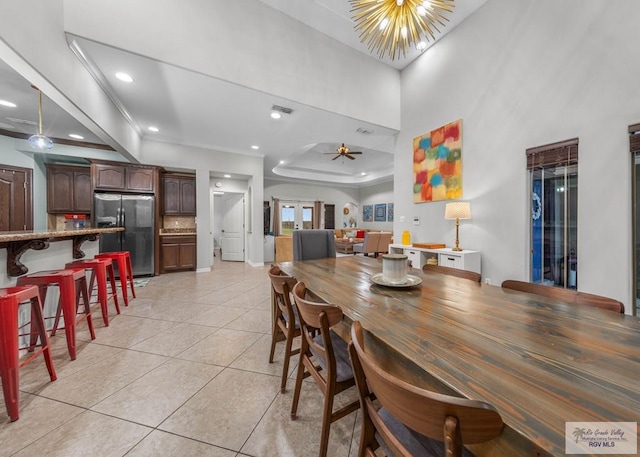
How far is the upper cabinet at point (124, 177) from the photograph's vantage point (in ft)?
14.8

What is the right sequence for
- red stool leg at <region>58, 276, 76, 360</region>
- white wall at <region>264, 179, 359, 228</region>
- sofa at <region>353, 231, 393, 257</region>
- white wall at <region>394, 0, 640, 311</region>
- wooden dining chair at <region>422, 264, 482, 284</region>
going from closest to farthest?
wooden dining chair at <region>422, 264, 482, 284</region> → red stool leg at <region>58, 276, 76, 360</region> → white wall at <region>394, 0, 640, 311</region> → sofa at <region>353, 231, 393, 257</region> → white wall at <region>264, 179, 359, 228</region>

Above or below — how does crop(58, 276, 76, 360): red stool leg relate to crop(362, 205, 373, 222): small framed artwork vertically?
below

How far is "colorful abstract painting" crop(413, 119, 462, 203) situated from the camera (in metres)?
3.58

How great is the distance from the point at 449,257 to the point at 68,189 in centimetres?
694

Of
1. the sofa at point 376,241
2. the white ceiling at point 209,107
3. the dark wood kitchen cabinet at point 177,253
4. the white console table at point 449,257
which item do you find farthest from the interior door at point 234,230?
the white console table at point 449,257

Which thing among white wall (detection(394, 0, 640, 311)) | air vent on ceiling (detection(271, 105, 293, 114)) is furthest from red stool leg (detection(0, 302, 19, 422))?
white wall (detection(394, 0, 640, 311))

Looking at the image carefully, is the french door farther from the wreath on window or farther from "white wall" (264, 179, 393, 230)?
the wreath on window

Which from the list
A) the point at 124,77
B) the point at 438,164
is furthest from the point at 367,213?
the point at 124,77

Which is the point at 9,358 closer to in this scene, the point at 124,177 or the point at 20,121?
the point at 20,121

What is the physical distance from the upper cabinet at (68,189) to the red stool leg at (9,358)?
15.0ft

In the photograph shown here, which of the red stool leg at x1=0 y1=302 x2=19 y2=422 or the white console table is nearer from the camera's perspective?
the red stool leg at x1=0 y1=302 x2=19 y2=422

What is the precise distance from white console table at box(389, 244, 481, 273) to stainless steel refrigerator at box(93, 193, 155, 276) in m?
5.00

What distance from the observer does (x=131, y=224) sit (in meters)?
4.75

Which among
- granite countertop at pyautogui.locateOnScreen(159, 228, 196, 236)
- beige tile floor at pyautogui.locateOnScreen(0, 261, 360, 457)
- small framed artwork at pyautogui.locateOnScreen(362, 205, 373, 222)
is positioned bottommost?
beige tile floor at pyautogui.locateOnScreen(0, 261, 360, 457)
